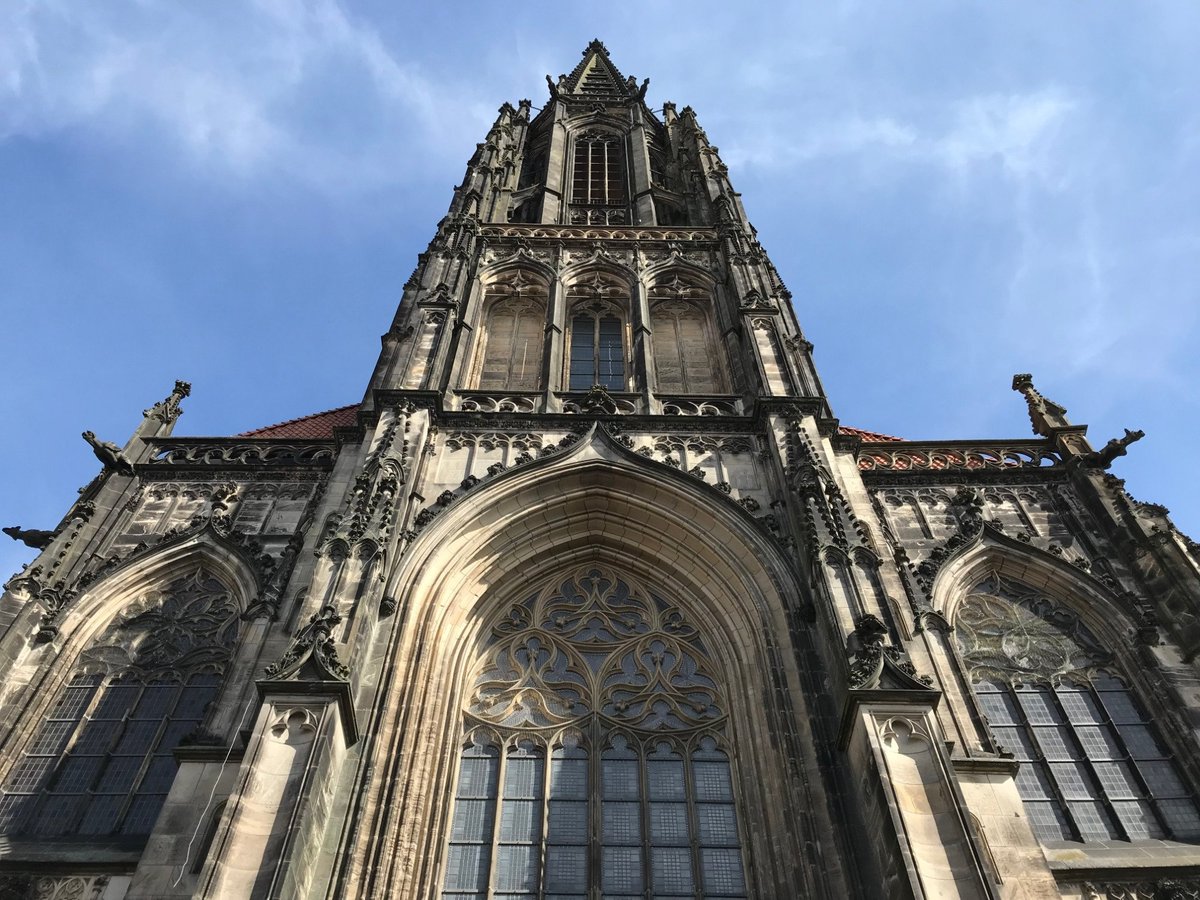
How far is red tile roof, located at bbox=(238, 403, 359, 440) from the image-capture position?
1934 cm

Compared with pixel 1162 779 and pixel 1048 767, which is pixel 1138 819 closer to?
pixel 1162 779

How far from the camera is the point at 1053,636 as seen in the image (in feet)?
38.1

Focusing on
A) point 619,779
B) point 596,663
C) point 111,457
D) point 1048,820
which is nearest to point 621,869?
point 619,779

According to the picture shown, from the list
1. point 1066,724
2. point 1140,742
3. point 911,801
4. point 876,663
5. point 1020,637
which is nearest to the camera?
point 911,801

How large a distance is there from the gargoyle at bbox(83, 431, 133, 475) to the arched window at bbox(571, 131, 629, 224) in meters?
11.1

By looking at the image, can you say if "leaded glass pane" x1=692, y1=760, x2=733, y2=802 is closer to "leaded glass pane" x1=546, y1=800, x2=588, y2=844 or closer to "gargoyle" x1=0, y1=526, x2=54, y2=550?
"leaded glass pane" x1=546, y1=800, x2=588, y2=844

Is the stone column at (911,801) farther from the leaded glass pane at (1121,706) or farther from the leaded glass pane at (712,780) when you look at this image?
the leaded glass pane at (1121,706)

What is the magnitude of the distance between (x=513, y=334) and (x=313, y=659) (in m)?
9.65

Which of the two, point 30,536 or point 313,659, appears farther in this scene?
point 30,536

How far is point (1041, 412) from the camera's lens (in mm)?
15156

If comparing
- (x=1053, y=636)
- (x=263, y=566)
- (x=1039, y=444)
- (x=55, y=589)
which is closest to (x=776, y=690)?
(x=1053, y=636)

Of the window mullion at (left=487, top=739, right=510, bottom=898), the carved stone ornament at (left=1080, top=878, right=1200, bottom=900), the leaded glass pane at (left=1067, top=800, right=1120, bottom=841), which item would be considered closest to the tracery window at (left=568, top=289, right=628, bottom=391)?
the window mullion at (left=487, top=739, right=510, bottom=898)

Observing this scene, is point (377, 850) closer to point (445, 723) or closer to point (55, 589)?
point (445, 723)

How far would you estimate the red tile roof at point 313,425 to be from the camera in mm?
19344
